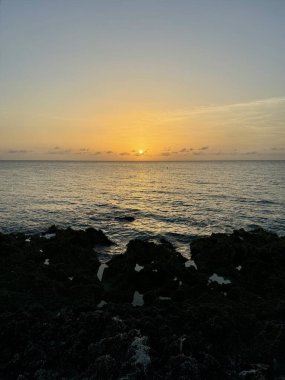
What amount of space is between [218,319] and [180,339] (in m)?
2.76

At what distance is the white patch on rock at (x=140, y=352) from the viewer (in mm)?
12000

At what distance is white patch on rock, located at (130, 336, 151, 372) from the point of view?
472 inches

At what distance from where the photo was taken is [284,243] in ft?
92.1

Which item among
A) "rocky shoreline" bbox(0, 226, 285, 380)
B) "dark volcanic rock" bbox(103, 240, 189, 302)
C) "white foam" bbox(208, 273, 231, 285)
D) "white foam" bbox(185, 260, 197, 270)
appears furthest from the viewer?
"white foam" bbox(185, 260, 197, 270)

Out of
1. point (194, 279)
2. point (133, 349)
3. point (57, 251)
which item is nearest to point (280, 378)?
point (133, 349)

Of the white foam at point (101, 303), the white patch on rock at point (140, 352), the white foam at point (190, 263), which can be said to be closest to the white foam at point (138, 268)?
the white foam at point (190, 263)

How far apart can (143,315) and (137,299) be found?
3806 mm

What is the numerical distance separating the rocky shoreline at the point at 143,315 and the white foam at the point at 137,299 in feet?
0.23

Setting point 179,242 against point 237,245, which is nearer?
point 237,245

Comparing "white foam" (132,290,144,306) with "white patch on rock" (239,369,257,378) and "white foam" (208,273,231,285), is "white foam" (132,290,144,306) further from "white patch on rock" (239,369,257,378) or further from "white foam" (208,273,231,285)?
"white patch on rock" (239,369,257,378)

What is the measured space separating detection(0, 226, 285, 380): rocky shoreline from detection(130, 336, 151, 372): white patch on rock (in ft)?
0.14

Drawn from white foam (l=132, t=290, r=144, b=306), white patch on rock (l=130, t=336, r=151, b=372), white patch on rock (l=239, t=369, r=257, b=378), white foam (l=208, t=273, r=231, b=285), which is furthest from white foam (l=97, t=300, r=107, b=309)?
Answer: white patch on rock (l=239, t=369, r=257, b=378)

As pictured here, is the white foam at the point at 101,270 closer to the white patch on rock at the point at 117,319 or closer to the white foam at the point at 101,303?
the white foam at the point at 101,303

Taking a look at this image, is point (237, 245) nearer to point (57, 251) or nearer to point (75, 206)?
point (57, 251)
